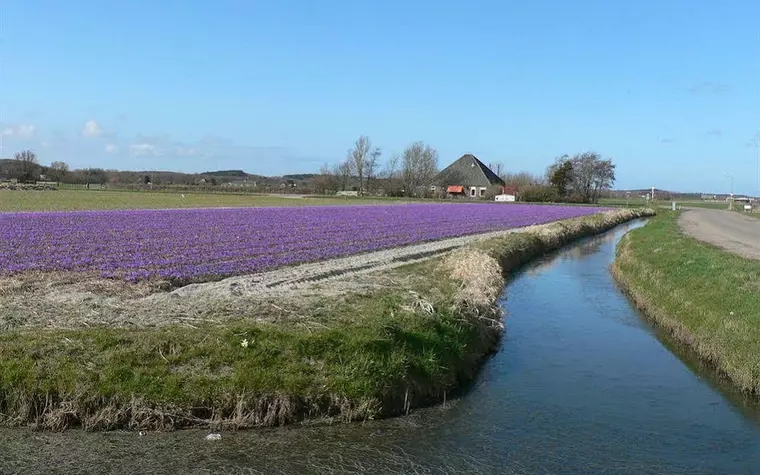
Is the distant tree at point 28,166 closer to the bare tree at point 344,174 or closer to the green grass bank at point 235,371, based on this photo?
the bare tree at point 344,174

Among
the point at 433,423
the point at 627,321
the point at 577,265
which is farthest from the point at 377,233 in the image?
the point at 433,423

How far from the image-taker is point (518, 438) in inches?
353

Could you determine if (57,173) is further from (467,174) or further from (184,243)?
(184,243)

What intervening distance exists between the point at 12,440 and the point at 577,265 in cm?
2716

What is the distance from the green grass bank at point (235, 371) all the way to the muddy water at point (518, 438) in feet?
1.05

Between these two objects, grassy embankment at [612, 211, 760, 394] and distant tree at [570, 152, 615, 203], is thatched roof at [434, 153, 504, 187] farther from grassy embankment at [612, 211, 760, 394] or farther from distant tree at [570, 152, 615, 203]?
grassy embankment at [612, 211, 760, 394]

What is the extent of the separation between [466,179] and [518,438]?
404 ft

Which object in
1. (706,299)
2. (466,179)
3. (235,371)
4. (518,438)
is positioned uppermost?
(466,179)

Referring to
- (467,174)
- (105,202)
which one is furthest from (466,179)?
(105,202)

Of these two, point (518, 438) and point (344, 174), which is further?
point (344, 174)

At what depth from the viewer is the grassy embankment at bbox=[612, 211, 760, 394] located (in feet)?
40.3

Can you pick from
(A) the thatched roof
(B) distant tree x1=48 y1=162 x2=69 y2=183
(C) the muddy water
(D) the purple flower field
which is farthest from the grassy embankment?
(B) distant tree x1=48 y1=162 x2=69 y2=183

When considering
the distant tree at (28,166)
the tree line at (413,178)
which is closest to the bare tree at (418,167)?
the tree line at (413,178)

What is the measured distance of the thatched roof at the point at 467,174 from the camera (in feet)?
424
